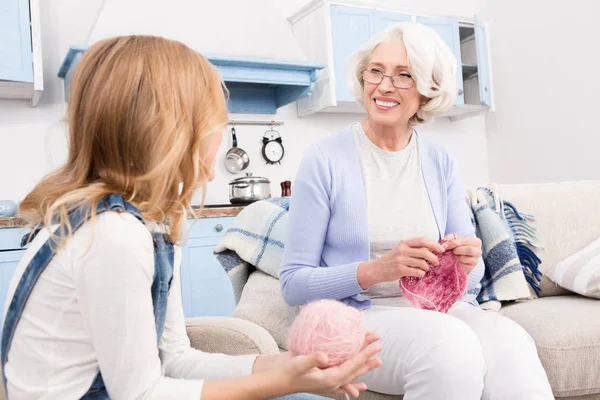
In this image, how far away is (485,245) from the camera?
6.45 feet

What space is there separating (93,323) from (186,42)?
118 inches

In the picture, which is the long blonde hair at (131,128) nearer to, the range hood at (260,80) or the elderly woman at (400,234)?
the elderly woman at (400,234)

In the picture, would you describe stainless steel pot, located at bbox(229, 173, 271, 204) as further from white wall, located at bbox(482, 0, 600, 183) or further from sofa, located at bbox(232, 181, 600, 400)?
white wall, located at bbox(482, 0, 600, 183)

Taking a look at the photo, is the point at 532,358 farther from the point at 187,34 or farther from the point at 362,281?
the point at 187,34

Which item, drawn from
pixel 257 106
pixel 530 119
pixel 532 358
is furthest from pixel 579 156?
pixel 532 358

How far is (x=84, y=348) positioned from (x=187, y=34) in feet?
9.90

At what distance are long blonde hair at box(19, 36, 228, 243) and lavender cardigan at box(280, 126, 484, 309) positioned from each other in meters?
0.61

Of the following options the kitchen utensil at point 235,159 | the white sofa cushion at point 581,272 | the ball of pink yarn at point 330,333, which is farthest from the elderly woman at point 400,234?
the kitchen utensil at point 235,159

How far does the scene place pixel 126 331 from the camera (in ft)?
2.78

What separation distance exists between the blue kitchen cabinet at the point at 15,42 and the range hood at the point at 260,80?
0.19 metres

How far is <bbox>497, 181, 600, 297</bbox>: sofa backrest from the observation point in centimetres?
212

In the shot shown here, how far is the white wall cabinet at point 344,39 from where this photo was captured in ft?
12.1

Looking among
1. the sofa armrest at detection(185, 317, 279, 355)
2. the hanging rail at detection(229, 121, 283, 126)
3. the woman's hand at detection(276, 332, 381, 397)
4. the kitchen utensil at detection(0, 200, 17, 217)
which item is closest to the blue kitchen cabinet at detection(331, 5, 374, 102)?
the hanging rail at detection(229, 121, 283, 126)

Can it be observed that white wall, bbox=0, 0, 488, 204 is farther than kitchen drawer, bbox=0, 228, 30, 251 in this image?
Yes
